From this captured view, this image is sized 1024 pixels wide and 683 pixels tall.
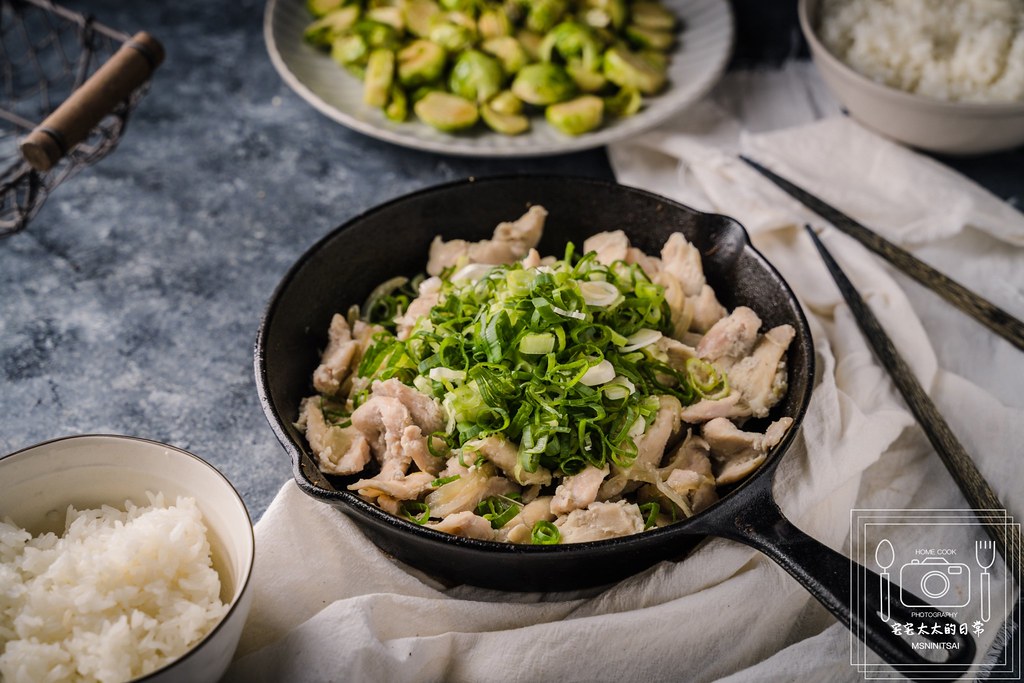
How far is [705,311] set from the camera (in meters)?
2.51

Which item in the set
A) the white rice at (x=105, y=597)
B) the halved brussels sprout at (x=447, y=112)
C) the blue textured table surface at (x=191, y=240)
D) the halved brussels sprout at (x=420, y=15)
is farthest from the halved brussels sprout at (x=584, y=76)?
the white rice at (x=105, y=597)

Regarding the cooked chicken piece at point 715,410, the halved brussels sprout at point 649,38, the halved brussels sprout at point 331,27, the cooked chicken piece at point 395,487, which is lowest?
the cooked chicken piece at point 395,487

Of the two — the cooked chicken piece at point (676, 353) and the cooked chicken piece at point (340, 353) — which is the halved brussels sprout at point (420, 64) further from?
the cooked chicken piece at point (676, 353)

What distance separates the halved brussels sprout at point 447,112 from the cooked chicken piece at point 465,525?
175 centimetres

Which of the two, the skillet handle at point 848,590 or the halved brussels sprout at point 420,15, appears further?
the halved brussels sprout at point 420,15

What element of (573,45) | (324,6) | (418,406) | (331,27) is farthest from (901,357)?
(324,6)

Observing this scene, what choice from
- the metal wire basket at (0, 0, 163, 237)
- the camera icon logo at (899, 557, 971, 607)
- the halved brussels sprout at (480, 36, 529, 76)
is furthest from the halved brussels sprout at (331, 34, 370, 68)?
the camera icon logo at (899, 557, 971, 607)

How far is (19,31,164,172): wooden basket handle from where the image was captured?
8.46ft

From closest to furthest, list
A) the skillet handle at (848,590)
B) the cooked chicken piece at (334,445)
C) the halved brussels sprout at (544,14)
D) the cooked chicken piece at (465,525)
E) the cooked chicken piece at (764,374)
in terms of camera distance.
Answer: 1. the skillet handle at (848,590)
2. the cooked chicken piece at (465,525)
3. the cooked chicken piece at (334,445)
4. the cooked chicken piece at (764,374)
5. the halved brussels sprout at (544,14)

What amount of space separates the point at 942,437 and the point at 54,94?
3436mm

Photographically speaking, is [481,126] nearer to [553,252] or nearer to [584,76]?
[584,76]

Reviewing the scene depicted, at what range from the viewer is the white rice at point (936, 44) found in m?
3.18

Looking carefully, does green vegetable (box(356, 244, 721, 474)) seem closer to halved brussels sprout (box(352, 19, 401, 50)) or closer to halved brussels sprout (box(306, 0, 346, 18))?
halved brussels sprout (box(352, 19, 401, 50))

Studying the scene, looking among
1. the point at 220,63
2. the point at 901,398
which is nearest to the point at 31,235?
the point at 220,63
